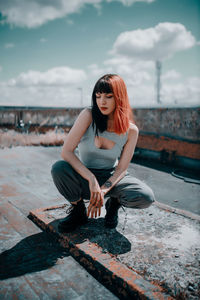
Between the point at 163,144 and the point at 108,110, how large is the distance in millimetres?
4106

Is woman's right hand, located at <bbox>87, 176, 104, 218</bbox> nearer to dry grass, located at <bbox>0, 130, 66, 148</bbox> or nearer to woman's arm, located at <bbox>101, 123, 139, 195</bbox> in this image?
woman's arm, located at <bbox>101, 123, 139, 195</bbox>

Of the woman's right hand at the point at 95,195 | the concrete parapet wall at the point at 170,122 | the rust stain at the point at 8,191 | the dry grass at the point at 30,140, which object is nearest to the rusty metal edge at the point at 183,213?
the woman's right hand at the point at 95,195

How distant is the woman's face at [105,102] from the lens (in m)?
2.04

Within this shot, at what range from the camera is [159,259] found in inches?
73.1

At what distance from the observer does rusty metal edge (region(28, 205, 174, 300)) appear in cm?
151

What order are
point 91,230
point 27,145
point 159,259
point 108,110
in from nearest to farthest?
point 159,259 < point 108,110 < point 91,230 < point 27,145

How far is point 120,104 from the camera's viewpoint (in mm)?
2123

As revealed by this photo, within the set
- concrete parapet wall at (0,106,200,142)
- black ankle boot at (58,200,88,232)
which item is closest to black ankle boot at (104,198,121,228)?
black ankle boot at (58,200,88,232)

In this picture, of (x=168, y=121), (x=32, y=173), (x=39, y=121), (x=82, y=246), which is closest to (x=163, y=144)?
(x=168, y=121)

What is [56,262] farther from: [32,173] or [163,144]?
[163,144]

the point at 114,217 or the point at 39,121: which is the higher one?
the point at 39,121

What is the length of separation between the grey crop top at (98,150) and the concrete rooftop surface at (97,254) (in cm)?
62

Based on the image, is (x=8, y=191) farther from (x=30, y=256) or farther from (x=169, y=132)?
(x=169, y=132)

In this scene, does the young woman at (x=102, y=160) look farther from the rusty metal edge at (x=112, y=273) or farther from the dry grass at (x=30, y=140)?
the dry grass at (x=30, y=140)
